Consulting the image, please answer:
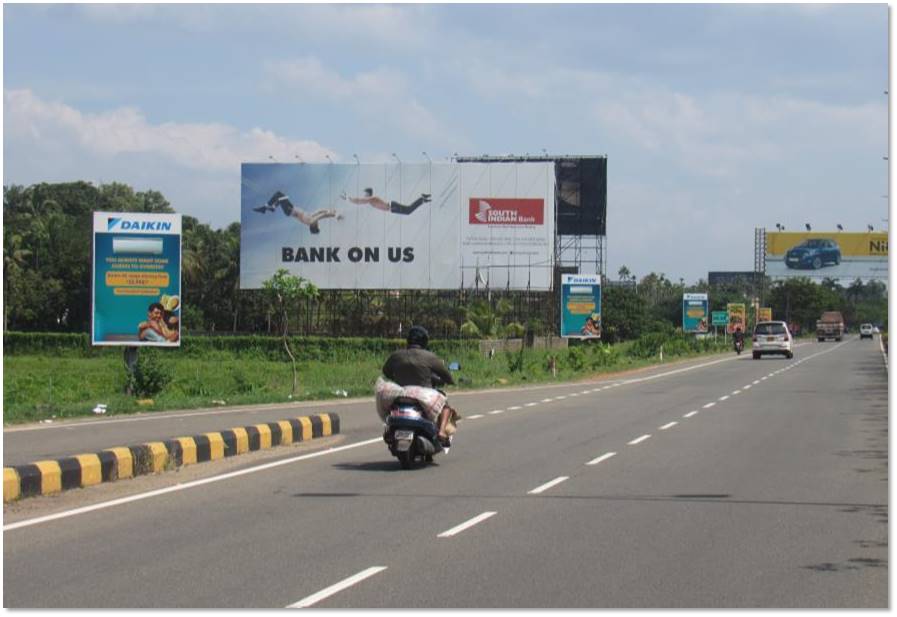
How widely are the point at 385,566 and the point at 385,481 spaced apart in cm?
502

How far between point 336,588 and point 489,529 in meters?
2.56

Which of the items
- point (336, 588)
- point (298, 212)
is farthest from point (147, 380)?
point (298, 212)

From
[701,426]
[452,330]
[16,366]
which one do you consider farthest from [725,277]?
[701,426]

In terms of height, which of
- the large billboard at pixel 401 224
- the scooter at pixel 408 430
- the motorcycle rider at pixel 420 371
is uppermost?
the large billboard at pixel 401 224

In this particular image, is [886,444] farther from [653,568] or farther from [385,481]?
[653,568]

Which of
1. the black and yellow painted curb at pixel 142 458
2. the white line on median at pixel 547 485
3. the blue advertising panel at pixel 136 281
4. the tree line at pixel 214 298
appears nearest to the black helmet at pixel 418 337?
the white line on median at pixel 547 485

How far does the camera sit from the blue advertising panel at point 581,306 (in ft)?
178

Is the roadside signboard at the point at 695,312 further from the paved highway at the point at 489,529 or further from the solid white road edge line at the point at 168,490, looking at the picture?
the solid white road edge line at the point at 168,490

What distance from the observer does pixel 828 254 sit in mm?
93875

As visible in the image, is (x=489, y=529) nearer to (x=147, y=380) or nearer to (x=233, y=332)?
(x=147, y=380)

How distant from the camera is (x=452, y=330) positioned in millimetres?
66500

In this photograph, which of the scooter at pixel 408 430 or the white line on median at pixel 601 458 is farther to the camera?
the white line on median at pixel 601 458

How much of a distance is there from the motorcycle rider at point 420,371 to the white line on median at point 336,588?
6163mm

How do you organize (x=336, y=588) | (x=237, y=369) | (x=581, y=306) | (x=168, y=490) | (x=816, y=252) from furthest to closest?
(x=816, y=252)
(x=581, y=306)
(x=237, y=369)
(x=168, y=490)
(x=336, y=588)
